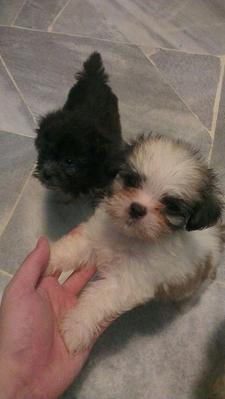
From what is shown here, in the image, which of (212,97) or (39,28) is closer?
(212,97)

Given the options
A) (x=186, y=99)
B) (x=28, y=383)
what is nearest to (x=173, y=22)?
(x=186, y=99)

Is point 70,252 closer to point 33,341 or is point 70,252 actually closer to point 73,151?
point 33,341

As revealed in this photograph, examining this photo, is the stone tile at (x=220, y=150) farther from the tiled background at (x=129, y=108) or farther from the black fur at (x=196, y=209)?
the black fur at (x=196, y=209)

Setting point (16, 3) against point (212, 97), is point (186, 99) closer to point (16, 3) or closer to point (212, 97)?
point (212, 97)

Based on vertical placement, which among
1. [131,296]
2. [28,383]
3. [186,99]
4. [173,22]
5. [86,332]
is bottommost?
[28,383]

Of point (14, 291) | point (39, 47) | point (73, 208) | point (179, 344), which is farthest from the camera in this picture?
point (39, 47)

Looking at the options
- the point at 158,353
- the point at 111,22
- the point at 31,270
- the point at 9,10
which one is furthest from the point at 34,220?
the point at 9,10
